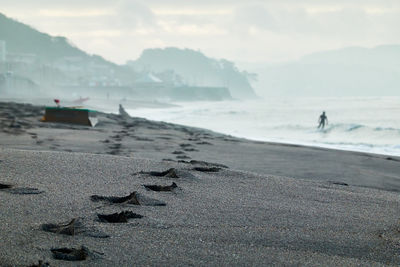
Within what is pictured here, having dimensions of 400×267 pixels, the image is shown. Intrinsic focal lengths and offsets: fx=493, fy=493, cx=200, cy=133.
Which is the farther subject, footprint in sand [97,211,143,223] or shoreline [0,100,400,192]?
shoreline [0,100,400,192]

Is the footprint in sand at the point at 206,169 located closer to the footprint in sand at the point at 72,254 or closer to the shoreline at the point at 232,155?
the shoreline at the point at 232,155

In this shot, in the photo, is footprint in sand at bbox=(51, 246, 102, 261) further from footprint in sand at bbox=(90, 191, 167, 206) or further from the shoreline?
the shoreline

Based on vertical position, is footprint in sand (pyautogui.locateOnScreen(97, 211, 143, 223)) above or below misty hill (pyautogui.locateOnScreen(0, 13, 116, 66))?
below

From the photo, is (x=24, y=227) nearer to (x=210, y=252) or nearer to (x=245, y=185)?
(x=210, y=252)

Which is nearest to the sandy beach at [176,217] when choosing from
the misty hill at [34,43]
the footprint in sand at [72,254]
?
the footprint in sand at [72,254]

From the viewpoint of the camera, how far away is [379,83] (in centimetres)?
19925

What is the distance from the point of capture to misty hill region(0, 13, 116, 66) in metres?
158

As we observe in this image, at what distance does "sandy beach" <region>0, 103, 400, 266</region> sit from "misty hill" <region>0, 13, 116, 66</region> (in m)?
157

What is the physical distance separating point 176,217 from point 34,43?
173261 mm

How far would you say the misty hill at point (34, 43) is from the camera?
158 meters

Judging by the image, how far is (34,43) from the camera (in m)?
164

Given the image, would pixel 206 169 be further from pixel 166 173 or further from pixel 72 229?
pixel 72 229

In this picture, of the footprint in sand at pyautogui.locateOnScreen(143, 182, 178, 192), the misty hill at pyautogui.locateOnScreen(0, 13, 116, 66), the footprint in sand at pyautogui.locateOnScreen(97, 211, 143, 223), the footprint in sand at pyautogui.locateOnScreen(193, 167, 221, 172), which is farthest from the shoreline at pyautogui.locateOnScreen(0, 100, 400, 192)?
the misty hill at pyautogui.locateOnScreen(0, 13, 116, 66)

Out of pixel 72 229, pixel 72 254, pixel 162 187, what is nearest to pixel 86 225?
pixel 72 229
